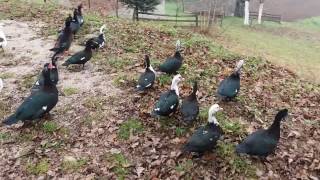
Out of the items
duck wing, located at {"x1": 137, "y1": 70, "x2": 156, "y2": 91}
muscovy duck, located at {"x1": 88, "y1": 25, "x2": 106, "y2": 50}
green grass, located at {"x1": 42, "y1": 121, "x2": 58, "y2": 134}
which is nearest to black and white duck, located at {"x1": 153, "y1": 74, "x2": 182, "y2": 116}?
duck wing, located at {"x1": 137, "y1": 70, "x2": 156, "y2": 91}

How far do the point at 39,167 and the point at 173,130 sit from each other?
2673 mm

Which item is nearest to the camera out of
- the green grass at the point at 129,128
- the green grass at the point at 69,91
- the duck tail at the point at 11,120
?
the duck tail at the point at 11,120

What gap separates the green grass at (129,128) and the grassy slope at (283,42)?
1131cm

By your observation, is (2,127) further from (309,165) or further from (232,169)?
(309,165)

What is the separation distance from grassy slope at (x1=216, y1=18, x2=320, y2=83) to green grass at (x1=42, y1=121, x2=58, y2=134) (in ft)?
40.8

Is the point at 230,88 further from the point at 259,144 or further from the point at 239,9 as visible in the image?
the point at 239,9

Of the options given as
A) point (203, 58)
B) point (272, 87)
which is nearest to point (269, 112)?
point (272, 87)

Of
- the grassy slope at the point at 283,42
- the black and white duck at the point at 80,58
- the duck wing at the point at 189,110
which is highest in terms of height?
the black and white duck at the point at 80,58

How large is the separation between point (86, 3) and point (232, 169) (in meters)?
27.5

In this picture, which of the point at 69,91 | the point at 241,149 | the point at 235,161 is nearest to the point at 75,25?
the point at 69,91

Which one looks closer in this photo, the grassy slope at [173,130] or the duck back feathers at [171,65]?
the grassy slope at [173,130]

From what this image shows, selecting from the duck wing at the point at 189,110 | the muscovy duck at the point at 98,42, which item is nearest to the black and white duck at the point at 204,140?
the duck wing at the point at 189,110

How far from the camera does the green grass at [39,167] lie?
780 cm

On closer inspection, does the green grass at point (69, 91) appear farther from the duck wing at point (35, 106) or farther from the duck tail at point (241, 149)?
the duck tail at point (241, 149)
